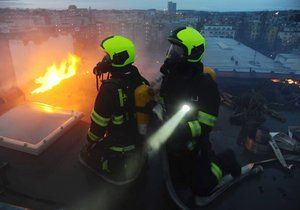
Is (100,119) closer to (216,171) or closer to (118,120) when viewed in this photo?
(118,120)

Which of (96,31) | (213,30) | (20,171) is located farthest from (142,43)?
(20,171)

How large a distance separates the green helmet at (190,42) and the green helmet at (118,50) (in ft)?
2.49

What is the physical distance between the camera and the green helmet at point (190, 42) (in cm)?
364

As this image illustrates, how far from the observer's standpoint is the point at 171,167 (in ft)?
14.8

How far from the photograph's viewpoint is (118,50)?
4.02 metres

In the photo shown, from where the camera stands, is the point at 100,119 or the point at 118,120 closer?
the point at 100,119

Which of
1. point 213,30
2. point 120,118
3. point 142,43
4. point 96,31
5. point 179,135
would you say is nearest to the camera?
point 179,135

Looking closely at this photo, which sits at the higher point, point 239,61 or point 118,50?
point 118,50

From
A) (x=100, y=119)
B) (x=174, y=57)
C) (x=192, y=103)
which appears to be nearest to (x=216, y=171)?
(x=192, y=103)

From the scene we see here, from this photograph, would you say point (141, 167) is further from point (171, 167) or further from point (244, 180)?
point (244, 180)

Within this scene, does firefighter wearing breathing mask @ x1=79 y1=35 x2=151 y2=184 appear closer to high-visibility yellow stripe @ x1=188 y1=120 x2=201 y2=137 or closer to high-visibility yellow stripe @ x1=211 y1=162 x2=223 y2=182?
high-visibility yellow stripe @ x1=188 y1=120 x2=201 y2=137

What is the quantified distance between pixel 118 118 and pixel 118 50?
1103mm

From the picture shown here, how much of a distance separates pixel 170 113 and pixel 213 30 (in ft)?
74.2

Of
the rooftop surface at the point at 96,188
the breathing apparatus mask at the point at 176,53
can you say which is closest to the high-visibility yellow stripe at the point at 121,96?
the breathing apparatus mask at the point at 176,53
